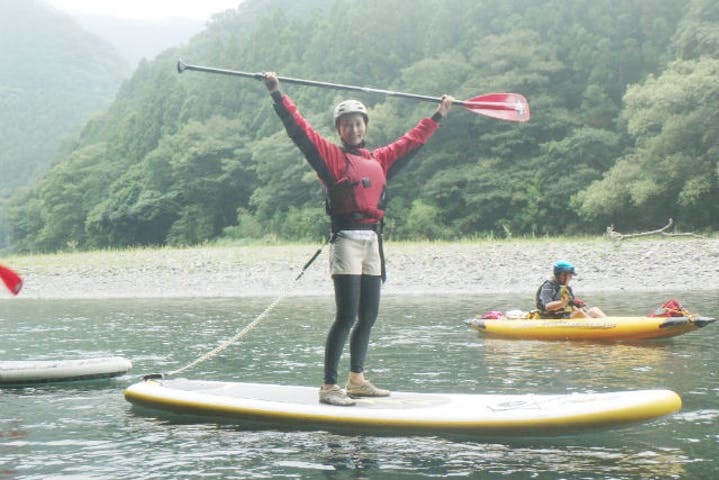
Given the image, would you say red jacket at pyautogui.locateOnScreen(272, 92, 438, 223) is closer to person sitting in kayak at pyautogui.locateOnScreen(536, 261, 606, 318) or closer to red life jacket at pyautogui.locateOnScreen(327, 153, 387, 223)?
red life jacket at pyautogui.locateOnScreen(327, 153, 387, 223)

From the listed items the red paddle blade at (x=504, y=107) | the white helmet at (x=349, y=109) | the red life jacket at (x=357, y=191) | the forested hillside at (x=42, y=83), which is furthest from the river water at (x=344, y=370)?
the forested hillside at (x=42, y=83)

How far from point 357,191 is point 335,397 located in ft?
4.35

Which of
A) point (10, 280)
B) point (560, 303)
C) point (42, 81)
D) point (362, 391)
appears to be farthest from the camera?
point (42, 81)

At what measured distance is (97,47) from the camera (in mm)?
125938

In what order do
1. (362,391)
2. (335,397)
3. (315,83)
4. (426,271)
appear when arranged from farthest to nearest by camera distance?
(426,271)
(315,83)
(362,391)
(335,397)

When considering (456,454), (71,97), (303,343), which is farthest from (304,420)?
(71,97)

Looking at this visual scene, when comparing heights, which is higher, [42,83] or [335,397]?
[42,83]

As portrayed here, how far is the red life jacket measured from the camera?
502 cm

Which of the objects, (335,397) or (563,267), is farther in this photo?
(563,267)

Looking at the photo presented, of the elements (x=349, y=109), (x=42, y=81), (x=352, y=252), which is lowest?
(x=352, y=252)

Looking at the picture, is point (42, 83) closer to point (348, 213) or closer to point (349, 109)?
point (349, 109)

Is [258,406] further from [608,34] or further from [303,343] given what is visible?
[608,34]

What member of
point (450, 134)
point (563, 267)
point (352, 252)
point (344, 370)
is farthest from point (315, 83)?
point (450, 134)

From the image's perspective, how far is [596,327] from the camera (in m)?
9.29
